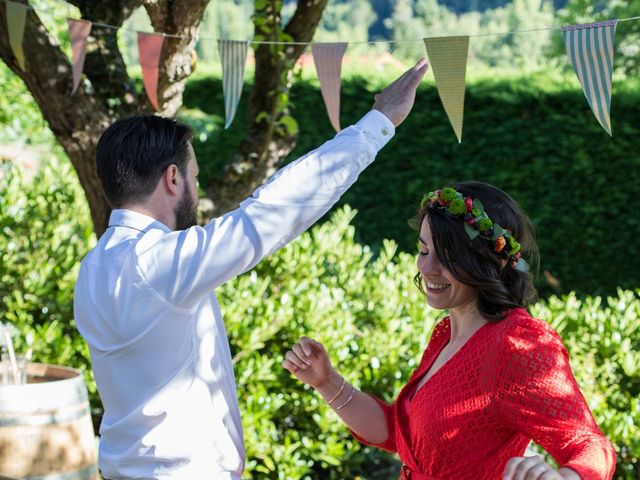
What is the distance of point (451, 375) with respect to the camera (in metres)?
1.90

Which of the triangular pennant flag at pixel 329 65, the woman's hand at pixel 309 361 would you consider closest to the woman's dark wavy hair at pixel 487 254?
the woman's hand at pixel 309 361

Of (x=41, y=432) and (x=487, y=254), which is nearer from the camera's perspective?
(x=487, y=254)

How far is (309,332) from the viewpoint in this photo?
4203 millimetres

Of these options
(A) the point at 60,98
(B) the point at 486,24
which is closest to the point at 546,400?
(A) the point at 60,98

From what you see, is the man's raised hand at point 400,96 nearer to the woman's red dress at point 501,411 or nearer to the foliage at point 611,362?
the woman's red dress at point 501,411

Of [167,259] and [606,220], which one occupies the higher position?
[167,259]

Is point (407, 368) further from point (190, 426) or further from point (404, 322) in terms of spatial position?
point (190, 426)

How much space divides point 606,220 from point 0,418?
22.3 ft

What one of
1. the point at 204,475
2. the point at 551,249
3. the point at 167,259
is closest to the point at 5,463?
the point at 204,475

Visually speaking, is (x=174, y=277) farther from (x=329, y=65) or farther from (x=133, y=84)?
(x=133, y=84)

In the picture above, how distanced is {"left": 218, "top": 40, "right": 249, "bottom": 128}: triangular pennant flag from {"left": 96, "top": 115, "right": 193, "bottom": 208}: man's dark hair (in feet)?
4.61

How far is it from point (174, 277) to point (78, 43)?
1919mm

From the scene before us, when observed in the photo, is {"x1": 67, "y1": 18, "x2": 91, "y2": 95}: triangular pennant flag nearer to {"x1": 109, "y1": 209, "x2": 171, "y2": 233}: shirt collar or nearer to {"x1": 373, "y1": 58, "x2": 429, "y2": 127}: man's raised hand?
{"x1": 109, "y1": 209, "x2": 171, "y2": 233}: shirt collar

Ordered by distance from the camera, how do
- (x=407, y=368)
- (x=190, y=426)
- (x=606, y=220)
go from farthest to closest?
(x=606, y=220), (x=407, y=368), (x=190, y=426)
